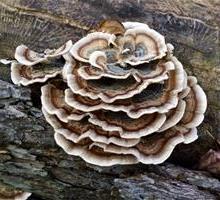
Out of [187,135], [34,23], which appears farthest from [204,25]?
[34,23]

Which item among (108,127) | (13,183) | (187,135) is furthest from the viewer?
(13,183)

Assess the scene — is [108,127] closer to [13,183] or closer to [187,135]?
[187,135]

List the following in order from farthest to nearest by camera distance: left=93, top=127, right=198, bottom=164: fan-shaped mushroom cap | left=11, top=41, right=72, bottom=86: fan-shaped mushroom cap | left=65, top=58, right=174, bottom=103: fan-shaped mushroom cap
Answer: left=11, top=41, right=72, bottom=86: fan-shaped mushroom cap
left=93, top=127, right=198, bottom=164: fan-shaped mushroom cap
left=65, top=58, right=174, bottom=103: fan-shaped mushroom cap

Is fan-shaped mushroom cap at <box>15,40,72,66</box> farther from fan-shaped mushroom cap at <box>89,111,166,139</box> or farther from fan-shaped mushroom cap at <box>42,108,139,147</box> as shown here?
fan-shaped mushroom cap at <box>89,111,166,139</box>

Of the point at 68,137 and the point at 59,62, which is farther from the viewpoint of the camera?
the point at 59,62

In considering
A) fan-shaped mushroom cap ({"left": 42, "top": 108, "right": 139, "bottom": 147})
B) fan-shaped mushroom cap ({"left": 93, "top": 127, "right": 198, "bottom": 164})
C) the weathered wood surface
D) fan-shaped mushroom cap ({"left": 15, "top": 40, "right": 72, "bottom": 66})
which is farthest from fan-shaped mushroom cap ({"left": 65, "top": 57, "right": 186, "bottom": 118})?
the weathered wood surface

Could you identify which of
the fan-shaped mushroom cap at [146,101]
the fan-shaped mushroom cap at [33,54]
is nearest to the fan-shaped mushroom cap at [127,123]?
the fan-shaped mushroom cap at [146,101]
